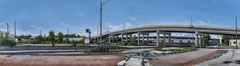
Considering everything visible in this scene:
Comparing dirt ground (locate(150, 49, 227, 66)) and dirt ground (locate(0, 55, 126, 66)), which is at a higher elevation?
dirt ground (locate(0, 55, 126, 66))

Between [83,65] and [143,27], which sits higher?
[143,27]

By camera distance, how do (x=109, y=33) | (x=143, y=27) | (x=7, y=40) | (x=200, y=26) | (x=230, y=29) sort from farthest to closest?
(x=109, y=33), (x=143, y=27), (x=200, y=26), (x=230, y=29), (x=7, y=40)

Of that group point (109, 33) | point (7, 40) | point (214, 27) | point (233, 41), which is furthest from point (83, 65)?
point (109, 33)

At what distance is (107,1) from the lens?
29328 mm

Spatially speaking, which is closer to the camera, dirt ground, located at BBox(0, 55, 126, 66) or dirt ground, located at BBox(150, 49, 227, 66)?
dirt ground, located at BBox(0, 55, 126, 66)

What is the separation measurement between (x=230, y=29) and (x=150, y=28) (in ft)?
110

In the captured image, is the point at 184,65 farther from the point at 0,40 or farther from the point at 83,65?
the point at 0,40

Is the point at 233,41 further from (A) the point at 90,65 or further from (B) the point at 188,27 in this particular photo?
(A) the point at 90,65

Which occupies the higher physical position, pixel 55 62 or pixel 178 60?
pixel 55 62

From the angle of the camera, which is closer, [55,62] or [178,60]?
[55,62]

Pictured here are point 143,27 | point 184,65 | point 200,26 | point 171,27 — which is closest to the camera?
point 184,65

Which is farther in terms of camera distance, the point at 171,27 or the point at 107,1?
the point at 171,27

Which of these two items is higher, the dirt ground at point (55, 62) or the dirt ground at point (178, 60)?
the dirt ground at point (55, 62)

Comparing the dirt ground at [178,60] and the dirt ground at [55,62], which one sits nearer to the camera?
the dirt ground at [55,62]
